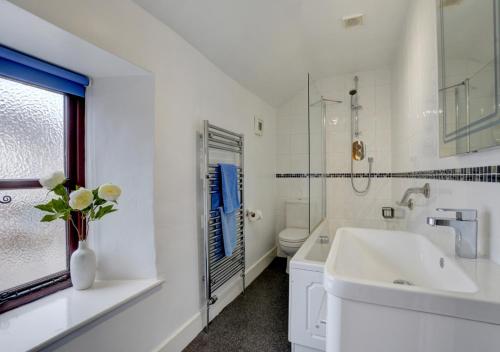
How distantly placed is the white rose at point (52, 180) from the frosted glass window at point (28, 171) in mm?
185

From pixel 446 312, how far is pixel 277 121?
3.25m

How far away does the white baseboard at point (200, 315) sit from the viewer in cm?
164

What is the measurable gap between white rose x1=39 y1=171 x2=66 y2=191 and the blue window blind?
0.49 m

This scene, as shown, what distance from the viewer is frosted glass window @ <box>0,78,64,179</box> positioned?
127 cm

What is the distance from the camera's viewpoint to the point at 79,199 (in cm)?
130

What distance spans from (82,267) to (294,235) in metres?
2.08

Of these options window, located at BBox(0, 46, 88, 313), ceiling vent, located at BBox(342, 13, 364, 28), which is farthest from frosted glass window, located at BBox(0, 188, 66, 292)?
ceiling vent, located at BBox(342, 13, 364, 28)

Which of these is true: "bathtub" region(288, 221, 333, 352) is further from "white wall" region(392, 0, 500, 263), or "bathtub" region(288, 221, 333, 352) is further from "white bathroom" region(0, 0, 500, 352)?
"white wall" region(392, 0, 500, 263)

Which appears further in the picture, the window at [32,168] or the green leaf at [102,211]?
the green leaf at [102,211]

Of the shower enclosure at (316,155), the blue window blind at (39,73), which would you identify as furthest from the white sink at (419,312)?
the shower enclosure at (316,155)

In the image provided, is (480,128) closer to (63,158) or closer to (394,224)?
(63,158)

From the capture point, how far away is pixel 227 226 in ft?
6.91

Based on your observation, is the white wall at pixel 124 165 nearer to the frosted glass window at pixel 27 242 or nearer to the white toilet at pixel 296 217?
the frosted glass window at pixel 27 242

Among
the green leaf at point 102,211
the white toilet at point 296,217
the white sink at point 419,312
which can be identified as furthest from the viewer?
the white toilet at point 296,217
